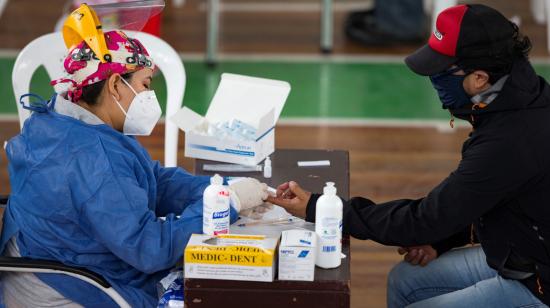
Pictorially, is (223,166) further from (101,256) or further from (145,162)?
Result: (101,256)

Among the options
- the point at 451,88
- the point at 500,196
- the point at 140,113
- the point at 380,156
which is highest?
the point at 451,88

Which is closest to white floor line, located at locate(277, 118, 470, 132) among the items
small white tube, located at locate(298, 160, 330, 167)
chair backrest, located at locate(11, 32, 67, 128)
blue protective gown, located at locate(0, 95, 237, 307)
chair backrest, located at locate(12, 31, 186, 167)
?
chair backrest, located at locate(12, 31, 186, 167)

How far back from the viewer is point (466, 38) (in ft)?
9.07

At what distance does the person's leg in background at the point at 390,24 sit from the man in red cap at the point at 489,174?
14.7 feet

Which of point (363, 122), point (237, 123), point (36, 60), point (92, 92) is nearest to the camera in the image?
point (92, 92)

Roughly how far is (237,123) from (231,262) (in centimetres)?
110

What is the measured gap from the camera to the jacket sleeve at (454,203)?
2779mm

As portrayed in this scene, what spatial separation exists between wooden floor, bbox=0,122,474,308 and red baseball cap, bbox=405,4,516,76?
1.88 meters

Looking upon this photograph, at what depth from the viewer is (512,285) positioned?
2936 millimetres

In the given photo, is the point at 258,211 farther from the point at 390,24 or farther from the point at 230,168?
the point at 390,24

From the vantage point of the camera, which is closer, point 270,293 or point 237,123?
point 270,293

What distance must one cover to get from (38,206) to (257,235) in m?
0.60

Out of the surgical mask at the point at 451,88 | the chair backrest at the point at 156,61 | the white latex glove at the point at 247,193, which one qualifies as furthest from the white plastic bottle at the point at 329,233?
the chair backrest at the point at 156,61

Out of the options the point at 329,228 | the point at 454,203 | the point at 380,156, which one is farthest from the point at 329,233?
the point at 380,156
